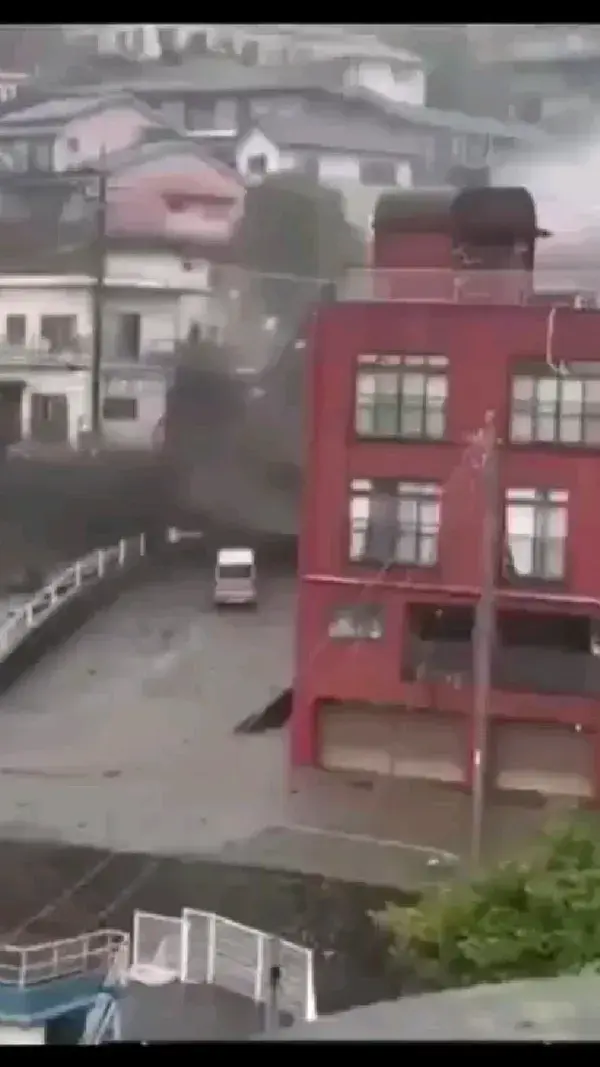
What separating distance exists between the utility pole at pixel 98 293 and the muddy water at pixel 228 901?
328 mm

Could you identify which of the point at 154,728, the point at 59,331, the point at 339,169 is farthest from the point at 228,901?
the point at 339,169

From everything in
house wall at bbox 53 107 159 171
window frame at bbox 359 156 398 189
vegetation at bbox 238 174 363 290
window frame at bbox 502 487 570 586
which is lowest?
window frame at bbox 502 487 570 586

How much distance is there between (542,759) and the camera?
3.08 feet

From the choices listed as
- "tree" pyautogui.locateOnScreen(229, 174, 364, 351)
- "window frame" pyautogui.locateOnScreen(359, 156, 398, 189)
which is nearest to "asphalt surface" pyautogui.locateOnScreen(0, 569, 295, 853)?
"tree" pyautogui.locateOnScreen(229, 174, 364, 351)

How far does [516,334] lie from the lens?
0.93 m

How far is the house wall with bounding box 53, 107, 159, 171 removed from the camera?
3.16ft

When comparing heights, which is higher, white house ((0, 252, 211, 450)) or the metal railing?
white house ((0, 252, 211, 450))

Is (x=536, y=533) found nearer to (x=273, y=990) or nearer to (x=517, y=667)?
(x=517, y=667)

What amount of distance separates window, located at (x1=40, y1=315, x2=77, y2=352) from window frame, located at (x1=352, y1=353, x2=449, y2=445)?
22cm

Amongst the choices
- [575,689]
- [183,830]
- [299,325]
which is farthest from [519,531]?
[183,830]

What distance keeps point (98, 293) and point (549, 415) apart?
36 centimetres

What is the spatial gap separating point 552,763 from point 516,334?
326 millimetres

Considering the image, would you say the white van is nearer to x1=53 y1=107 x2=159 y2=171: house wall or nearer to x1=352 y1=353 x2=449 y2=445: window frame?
x1=352 y1=353 x2=449 y2=445: window frame
